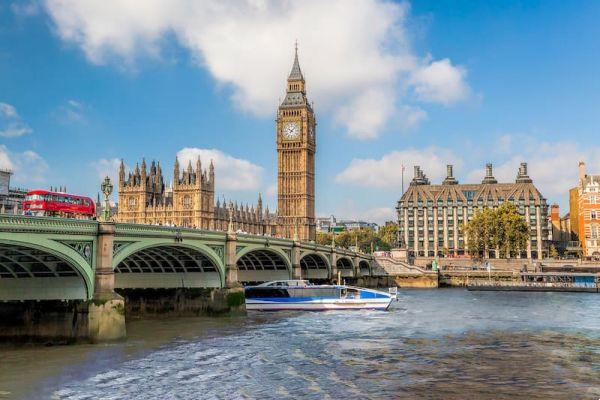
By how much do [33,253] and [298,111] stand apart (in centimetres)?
13539

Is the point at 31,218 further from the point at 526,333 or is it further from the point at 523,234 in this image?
the point at 523,234

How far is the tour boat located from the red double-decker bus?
18.9 m

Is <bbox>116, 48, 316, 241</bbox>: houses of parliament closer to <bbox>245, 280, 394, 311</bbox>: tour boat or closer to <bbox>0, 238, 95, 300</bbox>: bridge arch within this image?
<bbox>245, 280, 394, 311</bbox>: tour boat

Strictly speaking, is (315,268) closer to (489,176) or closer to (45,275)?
(45,275)

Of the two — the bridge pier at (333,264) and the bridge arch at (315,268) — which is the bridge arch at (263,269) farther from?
the bridge pier at (333,264)

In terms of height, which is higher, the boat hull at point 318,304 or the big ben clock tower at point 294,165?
the big ben clock tower at point 294,165

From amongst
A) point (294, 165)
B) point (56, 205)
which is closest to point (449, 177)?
point (294, 165)

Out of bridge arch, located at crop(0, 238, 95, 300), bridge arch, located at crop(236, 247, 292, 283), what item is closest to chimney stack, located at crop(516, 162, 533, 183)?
bridge arch, located at crop(236, 247, 292, 283)

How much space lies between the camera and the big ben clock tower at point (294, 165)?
16288 cm

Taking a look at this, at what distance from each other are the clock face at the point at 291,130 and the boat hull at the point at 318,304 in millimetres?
106380

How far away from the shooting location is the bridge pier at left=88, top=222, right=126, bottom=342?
3388 cm

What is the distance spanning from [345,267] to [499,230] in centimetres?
3529

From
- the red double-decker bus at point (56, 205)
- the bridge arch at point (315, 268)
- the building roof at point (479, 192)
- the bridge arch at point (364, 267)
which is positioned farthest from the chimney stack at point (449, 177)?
the red double-decker bus at point (56, 205)

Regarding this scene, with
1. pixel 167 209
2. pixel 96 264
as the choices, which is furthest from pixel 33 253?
pixel 167 209
